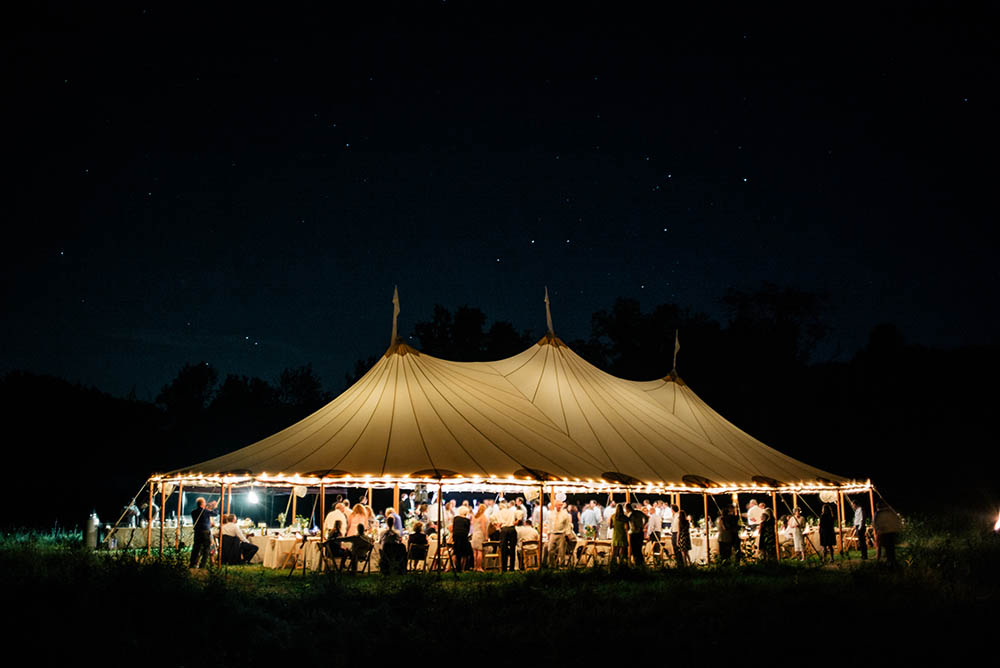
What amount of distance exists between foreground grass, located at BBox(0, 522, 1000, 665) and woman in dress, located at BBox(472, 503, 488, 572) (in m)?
3.63

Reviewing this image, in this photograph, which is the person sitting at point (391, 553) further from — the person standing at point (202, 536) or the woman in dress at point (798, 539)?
the woman in dress at point (798, 539)

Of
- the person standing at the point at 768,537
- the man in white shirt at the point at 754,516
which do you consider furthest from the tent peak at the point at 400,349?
the man in white shirt at the point at 754,516

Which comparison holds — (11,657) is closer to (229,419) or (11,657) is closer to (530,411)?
(530,411)

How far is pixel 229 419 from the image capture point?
1569 inches

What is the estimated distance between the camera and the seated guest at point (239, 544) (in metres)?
14.5

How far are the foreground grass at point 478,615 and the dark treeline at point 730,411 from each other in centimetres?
1957

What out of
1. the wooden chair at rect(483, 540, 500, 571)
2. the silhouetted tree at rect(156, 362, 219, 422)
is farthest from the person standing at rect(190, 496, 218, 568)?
the silhouetted tree at rect(156, 362, 219, 422)

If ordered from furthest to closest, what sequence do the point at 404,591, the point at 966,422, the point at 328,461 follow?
the point at 966,422, the point at 328,461, the point at 404,591

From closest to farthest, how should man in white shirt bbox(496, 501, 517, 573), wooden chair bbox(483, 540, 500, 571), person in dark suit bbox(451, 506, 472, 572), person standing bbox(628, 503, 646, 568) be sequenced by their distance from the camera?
person in dark suit bbox(451, 506, 472, 572), person standing bbox(628, 503, 646, 568), man in white shirt bbox(496, 501, 517, 573), wooden chair bbox(483, 540, 500, 571)

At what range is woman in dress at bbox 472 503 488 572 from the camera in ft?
46.8

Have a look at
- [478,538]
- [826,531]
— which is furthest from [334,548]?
[826,531]

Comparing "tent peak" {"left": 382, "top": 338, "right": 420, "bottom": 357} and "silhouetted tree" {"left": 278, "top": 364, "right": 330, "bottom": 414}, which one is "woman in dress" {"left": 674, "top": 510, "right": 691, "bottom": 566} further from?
"silhouetted tree" {"left": 278, "top": 364, "right": 330, "bottom": 414}

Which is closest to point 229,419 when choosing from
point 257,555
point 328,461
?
point 257,555

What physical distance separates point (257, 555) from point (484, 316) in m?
24.5
